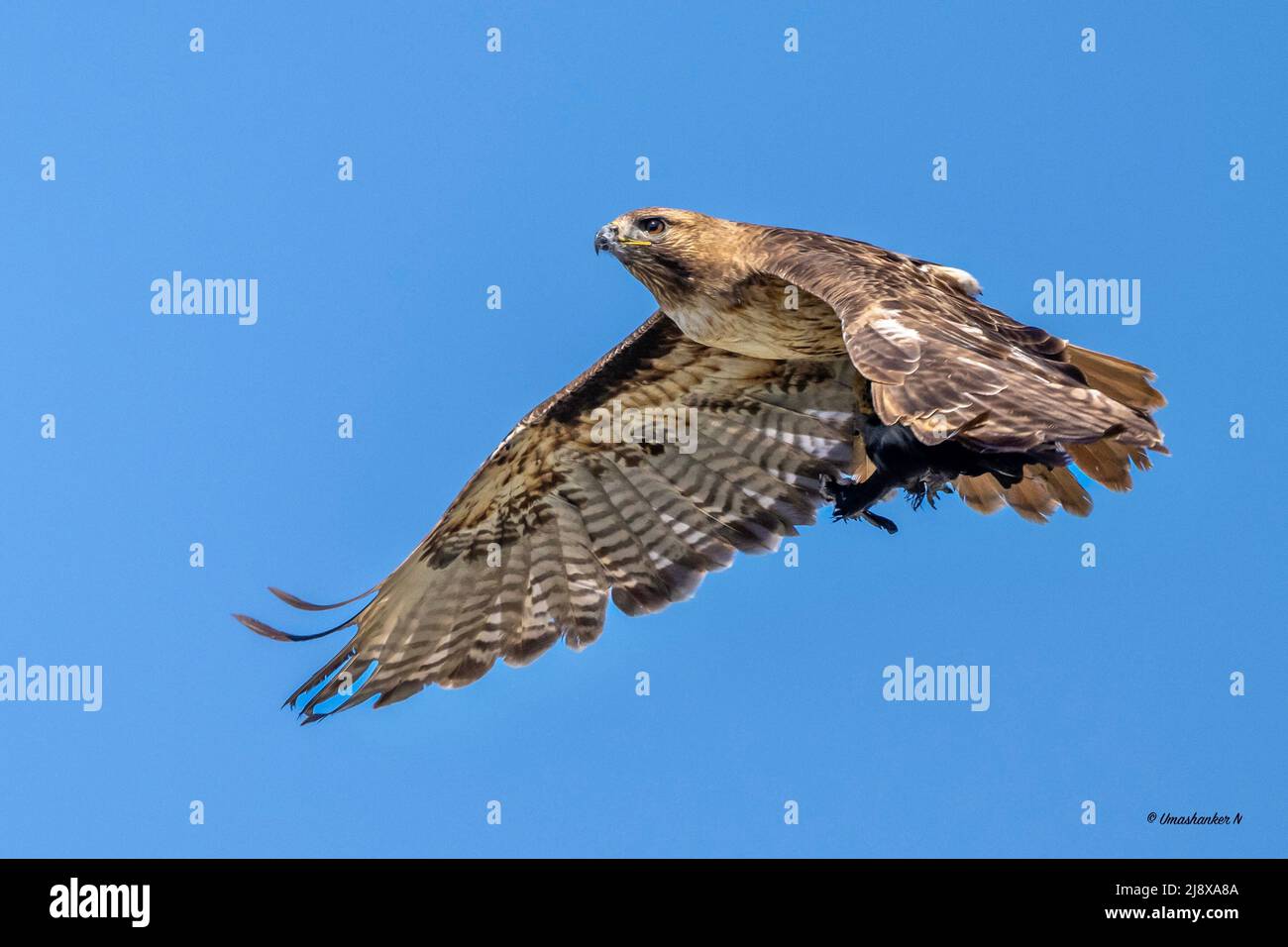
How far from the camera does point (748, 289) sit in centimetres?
1199

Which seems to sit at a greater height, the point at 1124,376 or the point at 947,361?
the point at 1124,376

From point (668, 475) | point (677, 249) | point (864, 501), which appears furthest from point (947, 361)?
point (668, 475)

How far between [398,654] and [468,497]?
4.24 feet

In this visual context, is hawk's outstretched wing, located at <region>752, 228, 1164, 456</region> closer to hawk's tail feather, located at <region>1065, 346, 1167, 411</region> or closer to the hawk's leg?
hawk's tail feather, located at <region>1065, 346, 1167, 411</region>

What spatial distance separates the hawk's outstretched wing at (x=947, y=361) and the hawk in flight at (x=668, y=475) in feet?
1.52

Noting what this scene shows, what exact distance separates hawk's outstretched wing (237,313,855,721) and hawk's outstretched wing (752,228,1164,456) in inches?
86.3

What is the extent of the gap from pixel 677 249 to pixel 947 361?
3334 millimetres

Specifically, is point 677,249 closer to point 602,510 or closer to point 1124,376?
point 602,510

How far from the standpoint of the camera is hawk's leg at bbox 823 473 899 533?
1210 cm

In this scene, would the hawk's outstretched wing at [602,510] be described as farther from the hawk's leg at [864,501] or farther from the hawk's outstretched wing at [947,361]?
the hawk's outstretched wing at [947,361]

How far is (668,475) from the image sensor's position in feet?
46.5

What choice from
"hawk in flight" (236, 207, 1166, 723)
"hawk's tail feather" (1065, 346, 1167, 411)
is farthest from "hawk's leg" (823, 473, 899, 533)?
"hawk's tail feather" (1065, 346, 1167, 411)

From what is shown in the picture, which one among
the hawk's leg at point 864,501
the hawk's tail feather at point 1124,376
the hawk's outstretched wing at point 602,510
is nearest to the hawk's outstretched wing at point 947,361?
the hawk's tail feather at point 1124,376
